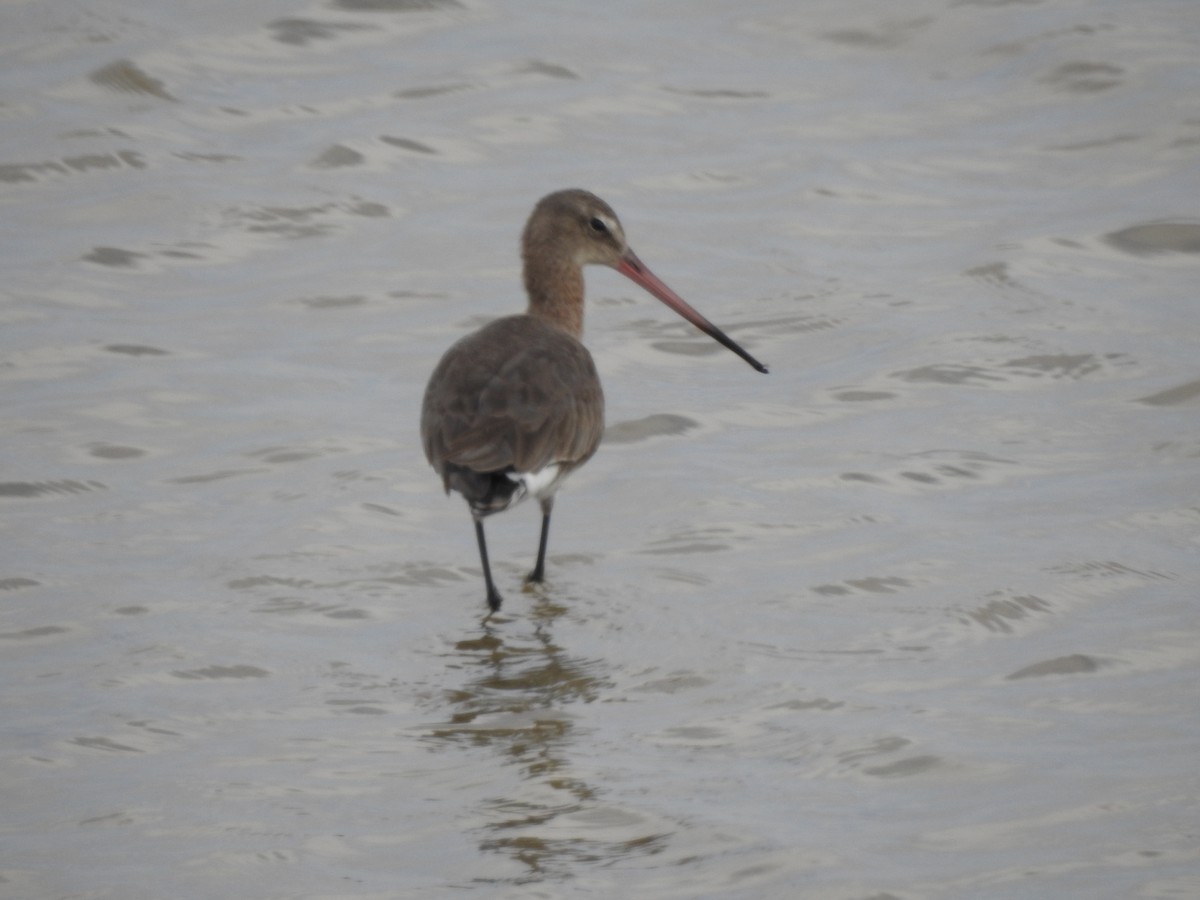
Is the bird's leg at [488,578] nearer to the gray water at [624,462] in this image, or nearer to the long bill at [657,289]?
the gray water at [624,462]

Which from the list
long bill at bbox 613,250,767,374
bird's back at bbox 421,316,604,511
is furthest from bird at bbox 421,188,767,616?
long bill at bbox 613,250,767,374

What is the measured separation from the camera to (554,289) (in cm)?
738

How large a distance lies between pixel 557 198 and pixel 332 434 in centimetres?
137

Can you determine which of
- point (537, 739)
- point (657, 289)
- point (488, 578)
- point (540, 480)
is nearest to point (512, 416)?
point (540, 480)

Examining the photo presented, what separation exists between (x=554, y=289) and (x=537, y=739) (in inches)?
105

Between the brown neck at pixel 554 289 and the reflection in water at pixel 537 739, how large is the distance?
4.91 feet

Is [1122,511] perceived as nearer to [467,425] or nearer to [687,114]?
[467,425]

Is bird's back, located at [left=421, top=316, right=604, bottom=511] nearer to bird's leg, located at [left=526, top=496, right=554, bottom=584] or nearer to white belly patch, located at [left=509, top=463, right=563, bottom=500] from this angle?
white belly patch, located at [left=509, top=463, right=563, bottom=500]

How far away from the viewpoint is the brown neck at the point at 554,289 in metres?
7.37

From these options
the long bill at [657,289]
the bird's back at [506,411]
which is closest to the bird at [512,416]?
the bird's back at [506,411]

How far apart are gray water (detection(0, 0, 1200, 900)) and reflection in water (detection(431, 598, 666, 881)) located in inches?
0.6

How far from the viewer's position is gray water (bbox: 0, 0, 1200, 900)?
15.1ft

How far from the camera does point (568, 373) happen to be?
650 centimetres

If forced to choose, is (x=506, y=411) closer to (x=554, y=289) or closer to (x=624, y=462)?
(x=554, y=289)
